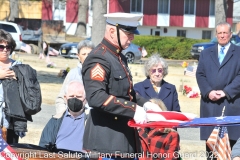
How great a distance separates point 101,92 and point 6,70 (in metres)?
1.72

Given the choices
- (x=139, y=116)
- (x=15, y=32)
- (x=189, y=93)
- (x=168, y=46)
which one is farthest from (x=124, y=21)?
(x=168, y=46)

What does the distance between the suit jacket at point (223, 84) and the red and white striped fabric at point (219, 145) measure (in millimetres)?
500

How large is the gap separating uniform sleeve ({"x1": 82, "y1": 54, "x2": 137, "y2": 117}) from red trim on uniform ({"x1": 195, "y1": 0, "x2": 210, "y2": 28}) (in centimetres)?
4951

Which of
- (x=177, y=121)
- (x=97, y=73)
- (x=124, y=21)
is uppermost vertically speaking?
(x=124, y=21)

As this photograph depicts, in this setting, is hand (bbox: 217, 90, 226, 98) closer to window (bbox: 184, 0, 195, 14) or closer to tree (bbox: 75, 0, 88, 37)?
tree (bbox: 75, 0, 88, 37)

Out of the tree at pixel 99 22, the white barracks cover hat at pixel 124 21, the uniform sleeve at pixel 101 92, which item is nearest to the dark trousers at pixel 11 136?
the uniform sleeve at pixel 101 92

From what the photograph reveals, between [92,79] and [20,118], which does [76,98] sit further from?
[92,79]

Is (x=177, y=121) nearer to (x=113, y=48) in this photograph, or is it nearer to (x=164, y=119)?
(x=164, y=119)

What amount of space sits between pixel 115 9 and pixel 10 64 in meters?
43.9

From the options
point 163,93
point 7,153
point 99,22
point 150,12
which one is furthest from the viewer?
point 150,12

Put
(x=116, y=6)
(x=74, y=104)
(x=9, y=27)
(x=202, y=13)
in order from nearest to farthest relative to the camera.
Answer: (x=74, y=104), (x=9, y=27), (x=116, y=6), (x=202, y=13)

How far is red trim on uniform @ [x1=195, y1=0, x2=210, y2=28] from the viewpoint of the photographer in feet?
176

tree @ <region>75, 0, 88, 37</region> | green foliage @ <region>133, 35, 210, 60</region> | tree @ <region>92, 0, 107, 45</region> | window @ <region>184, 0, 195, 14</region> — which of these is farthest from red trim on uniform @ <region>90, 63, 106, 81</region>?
window @ <region>184, 0, 195, 14</region>

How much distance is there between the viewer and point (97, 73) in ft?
15.2
